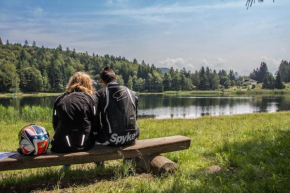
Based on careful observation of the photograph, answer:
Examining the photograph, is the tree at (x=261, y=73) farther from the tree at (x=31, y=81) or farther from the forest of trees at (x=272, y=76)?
the tree at (x=31, y=81)

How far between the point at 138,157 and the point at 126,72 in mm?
173141

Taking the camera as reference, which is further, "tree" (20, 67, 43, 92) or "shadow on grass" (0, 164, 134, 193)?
"tree" (20, 67, 43, 92)

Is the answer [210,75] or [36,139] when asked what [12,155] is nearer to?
[36,139]

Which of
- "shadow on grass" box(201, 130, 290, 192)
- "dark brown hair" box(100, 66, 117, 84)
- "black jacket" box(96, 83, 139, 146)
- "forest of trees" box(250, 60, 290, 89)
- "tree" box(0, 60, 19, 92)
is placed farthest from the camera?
"forest of trees" box(250, 60, 290, 89)

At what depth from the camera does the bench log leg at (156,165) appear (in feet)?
13.8

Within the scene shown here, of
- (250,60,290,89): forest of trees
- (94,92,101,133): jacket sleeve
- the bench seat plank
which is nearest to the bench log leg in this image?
the bench seat plank

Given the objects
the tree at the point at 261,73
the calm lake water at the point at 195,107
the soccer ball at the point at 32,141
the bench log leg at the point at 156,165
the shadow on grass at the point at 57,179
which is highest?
the tree at the point at 261,73

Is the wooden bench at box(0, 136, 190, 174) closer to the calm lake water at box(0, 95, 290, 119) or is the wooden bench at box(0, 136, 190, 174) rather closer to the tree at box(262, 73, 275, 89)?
the calm lake water at box(0, 95, 290, 119)

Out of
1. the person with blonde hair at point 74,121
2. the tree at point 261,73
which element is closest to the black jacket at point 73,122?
the person with blonde hair at point 74,121

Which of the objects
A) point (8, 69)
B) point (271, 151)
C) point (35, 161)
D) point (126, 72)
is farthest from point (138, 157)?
point (126, 72)

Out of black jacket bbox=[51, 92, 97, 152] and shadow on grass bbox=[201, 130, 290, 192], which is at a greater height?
black jacket bbox=[51, 92, 97, 152]

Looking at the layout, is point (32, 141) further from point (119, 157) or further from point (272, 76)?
point (272, 76)

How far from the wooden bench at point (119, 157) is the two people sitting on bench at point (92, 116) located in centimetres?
16

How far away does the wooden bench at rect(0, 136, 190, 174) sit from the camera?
11.6ft
